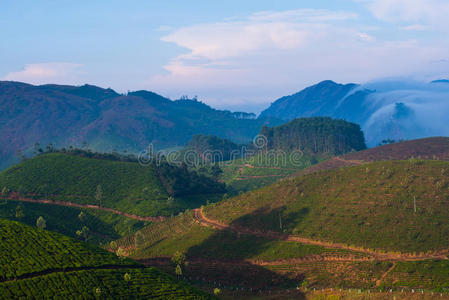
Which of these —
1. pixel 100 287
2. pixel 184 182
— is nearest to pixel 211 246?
pixel 100 287

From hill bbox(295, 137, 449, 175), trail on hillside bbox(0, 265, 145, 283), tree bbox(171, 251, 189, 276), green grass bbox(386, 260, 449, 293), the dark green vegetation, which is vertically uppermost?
hill bbox(295, 137, 449, 175)

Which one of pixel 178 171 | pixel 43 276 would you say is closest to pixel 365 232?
pixel 43 276

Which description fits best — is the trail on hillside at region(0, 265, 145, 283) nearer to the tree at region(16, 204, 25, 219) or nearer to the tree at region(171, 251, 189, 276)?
the tree at region(171, 251, 189, 276)

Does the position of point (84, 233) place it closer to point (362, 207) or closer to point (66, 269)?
point (66, 269)

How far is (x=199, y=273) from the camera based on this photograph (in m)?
85.8

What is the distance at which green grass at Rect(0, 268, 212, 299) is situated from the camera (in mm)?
54250

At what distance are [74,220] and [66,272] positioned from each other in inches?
2918

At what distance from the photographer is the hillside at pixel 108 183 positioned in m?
141

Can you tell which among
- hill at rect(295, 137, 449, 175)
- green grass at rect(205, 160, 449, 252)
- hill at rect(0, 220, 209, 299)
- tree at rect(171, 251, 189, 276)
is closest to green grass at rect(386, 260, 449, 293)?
green grass at rect(205, 160, 449, 252)

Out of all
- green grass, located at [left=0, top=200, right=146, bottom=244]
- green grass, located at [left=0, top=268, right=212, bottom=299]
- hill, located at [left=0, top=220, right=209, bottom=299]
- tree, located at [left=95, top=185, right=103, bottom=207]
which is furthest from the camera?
tree, located at [left=95, top=185, right=103, bottom=207]

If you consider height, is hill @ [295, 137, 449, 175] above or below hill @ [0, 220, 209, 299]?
Answer: above

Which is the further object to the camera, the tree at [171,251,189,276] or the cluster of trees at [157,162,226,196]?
the cluster of trees at [157,162,226,196]

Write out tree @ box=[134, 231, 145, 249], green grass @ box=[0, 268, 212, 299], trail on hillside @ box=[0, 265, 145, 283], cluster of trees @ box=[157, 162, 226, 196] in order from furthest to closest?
cluster of trees @ box=[157, 162, 226, 196] < tree @ box=[134, 231, 145, 249] < trail on hillside @ box=[0, 265, 145, 283] < green grass @ box=[0, 268, 212, 299]

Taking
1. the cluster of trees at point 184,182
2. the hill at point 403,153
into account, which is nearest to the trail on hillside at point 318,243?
the cluster of trees at point 184,182
